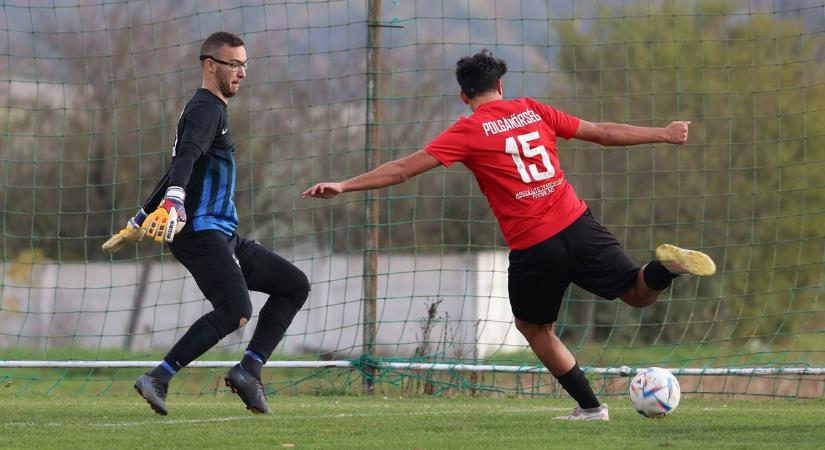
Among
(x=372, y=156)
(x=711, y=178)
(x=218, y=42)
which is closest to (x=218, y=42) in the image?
(x=218, y=42)

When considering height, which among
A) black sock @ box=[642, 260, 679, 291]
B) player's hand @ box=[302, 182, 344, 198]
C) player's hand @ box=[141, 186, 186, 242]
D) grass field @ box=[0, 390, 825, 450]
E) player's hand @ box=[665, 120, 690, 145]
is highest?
player's hand @ box=[665, 120, 690, 145]

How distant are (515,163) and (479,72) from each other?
1.61 ft

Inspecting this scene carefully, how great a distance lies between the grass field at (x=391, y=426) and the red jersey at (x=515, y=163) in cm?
99

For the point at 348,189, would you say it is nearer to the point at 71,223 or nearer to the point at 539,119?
the point at 539,119

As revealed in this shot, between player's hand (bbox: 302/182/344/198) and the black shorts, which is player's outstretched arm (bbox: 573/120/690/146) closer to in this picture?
the black shorts

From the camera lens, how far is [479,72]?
21.0 ft

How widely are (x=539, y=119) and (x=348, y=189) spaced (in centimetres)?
102

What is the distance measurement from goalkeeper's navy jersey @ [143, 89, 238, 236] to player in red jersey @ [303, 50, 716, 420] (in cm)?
78

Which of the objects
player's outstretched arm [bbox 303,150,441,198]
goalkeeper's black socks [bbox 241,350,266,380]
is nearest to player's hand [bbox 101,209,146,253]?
player's outstretched arm [bbox 303,150,441,198]

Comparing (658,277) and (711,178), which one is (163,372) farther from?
(711,178)

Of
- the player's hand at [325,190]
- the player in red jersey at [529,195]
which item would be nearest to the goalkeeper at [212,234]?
the player's hand at [325,190]

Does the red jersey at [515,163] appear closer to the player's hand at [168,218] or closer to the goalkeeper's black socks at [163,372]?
the player's hand at [168,218]

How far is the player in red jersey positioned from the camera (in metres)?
6.28

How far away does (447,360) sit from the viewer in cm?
966
